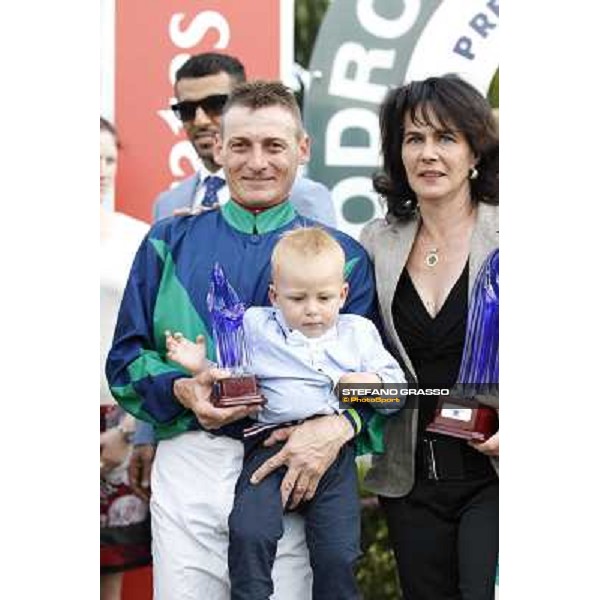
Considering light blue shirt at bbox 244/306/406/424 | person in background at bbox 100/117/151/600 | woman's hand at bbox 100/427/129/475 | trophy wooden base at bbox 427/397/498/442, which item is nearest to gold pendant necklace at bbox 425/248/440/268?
light blue shirt at bbox 244/306/406/424

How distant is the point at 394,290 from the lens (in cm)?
294

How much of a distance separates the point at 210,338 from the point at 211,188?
383 mm

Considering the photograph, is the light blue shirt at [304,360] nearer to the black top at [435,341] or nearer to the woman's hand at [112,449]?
the black top at [435,341]

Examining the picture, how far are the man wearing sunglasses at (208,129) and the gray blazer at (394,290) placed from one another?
147 millimetres

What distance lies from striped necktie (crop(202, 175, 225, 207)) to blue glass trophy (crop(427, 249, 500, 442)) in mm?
661

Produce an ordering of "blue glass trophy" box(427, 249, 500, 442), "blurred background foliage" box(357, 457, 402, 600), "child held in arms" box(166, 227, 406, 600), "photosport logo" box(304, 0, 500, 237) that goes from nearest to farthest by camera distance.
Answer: "child held in arms" box(166, 227, 406, 600) → "blue glass trophy" box(427, 249, 500, 442) → "photosport logo" box(304, 0, 500, 237) → "blurred background foliage" box(357, 457, 402, 600)

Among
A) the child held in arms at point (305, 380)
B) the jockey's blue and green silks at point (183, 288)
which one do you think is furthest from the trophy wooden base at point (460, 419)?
the jockey's blue and green silks at point (183, 288)

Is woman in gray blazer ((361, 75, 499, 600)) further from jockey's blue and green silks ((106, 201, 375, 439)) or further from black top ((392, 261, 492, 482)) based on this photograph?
jockey's blue and green silks ((106, 201, 375, 439))

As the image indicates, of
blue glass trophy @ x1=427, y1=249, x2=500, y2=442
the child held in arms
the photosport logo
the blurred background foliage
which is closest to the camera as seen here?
the child held in arms

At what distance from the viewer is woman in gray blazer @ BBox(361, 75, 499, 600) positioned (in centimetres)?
293

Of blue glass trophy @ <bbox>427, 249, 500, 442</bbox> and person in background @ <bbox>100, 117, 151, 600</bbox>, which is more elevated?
blue glass trophy @ <bbox>427, 249, 500, 442</bbox>
